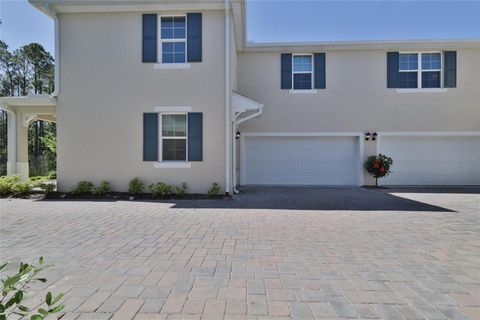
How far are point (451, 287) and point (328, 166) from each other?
28.0 ft

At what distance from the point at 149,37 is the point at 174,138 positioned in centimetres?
328

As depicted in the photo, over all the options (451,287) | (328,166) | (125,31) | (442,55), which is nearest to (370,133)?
(328,166)

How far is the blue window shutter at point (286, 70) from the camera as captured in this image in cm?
1110

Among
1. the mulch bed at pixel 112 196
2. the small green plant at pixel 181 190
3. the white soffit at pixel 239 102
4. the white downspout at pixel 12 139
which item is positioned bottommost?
the mulch bed at pixel 112 196

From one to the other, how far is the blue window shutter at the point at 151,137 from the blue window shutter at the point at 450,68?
454 inches

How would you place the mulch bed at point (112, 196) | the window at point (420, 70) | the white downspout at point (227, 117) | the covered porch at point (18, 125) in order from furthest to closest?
the window at point (420, 70) → the covered porch at point (18, 125) → the white downspout at point (227, 117) → the mulch bed at point (112, 196)

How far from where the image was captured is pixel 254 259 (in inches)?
140

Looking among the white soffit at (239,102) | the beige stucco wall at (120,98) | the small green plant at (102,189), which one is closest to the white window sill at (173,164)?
the beige stucco wall at (120,98)

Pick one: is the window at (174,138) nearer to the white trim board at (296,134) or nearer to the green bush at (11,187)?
the white trim board at (296,134)

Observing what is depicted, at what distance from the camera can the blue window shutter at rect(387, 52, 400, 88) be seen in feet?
35.8

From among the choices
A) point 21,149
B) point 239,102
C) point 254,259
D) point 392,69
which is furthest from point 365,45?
point 21,149

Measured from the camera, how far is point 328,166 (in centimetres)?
1120

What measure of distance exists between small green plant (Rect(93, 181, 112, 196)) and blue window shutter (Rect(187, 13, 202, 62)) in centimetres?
476

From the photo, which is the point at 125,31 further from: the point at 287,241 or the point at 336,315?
the point at 336,315
